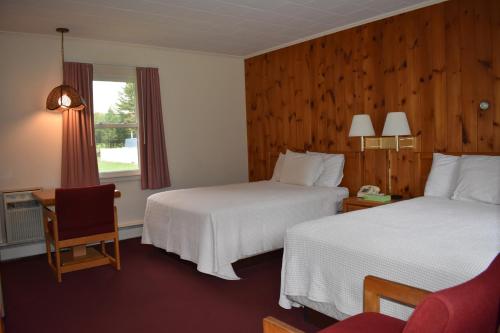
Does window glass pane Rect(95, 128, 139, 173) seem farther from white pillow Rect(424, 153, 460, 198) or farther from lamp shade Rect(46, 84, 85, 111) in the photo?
white pillow Rect(424, 153, 460, 198)

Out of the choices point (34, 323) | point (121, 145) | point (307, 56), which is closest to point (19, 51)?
point (121, 145)

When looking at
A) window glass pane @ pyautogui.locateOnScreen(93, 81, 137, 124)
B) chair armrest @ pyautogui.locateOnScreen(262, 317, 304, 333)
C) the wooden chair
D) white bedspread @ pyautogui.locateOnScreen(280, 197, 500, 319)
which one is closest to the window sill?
window glass pane @ pyautogui.locateOnScreen(93, 81, 137, 124)

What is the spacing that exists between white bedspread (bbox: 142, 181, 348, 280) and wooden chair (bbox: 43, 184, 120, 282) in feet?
1.70

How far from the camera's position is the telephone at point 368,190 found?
401cm

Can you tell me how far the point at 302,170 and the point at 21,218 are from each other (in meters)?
3.08

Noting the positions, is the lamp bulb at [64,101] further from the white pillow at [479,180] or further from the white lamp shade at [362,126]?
the white pillow at [479,180]

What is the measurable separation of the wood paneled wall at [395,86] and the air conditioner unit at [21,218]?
2965 mm

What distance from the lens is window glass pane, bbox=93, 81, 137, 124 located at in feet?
15.8

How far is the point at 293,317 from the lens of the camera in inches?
103

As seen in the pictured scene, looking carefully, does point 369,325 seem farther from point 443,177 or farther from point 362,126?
point 362,126

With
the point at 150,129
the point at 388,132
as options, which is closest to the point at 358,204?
the point at 388,132

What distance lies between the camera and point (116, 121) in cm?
495

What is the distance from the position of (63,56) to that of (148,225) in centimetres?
212

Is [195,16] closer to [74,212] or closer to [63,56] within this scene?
[63,56]
